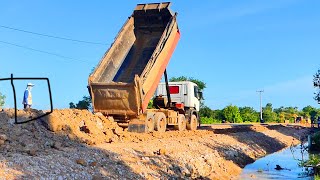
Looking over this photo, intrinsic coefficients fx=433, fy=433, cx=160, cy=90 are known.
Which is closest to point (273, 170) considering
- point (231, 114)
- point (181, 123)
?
point (181, 123)

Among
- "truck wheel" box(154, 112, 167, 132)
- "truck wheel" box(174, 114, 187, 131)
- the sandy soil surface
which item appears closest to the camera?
the sandy soil surface

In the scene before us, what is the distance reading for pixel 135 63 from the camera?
18.8 metres

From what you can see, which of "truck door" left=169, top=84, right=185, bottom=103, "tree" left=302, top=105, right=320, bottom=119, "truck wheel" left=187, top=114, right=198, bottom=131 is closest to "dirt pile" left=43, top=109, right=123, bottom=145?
"truck door" left=169, top=84, right=185, bottom=103

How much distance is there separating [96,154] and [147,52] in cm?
872

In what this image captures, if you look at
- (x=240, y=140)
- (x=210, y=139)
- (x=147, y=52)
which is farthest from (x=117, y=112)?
(x=240, y=140)

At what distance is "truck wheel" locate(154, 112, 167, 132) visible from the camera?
18.7m

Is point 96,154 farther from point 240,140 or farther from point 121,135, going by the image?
point 240,140

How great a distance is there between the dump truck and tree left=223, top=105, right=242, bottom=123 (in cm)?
4090

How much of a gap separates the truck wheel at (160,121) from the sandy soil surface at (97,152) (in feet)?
1.43

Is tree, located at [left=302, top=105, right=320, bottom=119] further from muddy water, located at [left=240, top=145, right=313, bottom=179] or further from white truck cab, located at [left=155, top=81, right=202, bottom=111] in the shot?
muddy water, located at [left=240, top=145, right=313, bottom=179]

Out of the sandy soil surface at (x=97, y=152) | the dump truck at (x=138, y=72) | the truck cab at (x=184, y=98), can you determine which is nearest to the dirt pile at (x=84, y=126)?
the sandy soil surface at (x=97, y=152)

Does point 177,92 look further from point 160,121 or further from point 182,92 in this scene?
point 160,121

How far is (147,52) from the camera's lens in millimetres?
19062

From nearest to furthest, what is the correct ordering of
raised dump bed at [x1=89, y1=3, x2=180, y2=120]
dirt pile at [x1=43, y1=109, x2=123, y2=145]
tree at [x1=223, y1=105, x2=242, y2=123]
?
dirt pile at [x1=43, y1=109, x2=123, y2=145], raised dump bed at [x1=89, y1=3, x2=180, y2=120], tree at [x1=223, y1=105, x2=242, y2=123]
